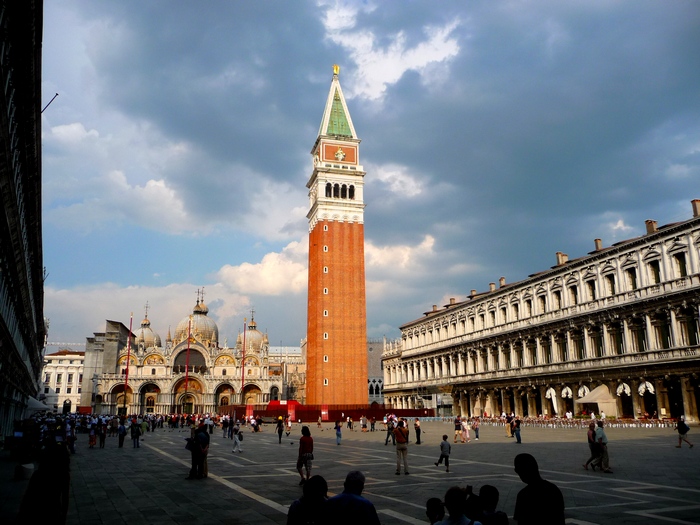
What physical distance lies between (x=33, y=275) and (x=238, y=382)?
6496cm

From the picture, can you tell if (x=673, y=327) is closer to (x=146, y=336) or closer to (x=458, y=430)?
(x=458, y=430)

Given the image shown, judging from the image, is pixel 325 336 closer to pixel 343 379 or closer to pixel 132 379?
pixel 343 379

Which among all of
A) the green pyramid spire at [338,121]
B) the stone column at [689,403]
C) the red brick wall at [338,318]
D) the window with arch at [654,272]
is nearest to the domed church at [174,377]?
the red brick wall at [338,318]

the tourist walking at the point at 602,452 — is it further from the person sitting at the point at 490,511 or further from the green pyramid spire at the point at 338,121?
the green pyramid spire at the point at 338,121

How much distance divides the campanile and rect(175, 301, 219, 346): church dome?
108ft

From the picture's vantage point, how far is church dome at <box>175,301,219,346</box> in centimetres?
10254

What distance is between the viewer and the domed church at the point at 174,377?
297 ft

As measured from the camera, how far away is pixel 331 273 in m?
76.1

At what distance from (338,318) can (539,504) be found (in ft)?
230

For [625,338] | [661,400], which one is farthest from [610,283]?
[661,400]

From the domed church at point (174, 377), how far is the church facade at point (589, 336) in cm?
3701

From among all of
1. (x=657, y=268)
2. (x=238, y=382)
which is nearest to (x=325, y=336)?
(x=238, y=382)

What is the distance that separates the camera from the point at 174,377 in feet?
302

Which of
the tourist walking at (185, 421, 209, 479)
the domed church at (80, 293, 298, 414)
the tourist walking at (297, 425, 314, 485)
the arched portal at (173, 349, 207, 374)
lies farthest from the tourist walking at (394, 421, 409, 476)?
the arched portal at (173, 349, 207, 374)
